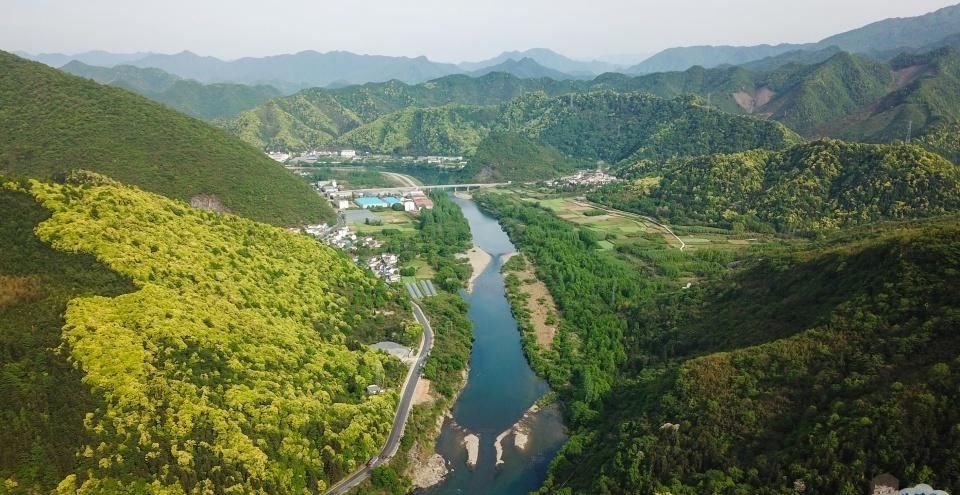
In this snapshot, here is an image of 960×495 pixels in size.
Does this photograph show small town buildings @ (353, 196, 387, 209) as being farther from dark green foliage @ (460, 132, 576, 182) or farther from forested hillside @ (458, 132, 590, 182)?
dark green foliage @ (460, 132, 576, 182)

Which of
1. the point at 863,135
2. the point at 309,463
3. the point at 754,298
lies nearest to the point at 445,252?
the point at 754,298

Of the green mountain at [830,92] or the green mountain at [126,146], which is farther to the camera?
the green mountain at [830,92]

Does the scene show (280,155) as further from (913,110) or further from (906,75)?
(906,75)

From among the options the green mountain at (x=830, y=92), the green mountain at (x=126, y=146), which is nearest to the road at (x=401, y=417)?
the green mountain at (x=126, y=146)

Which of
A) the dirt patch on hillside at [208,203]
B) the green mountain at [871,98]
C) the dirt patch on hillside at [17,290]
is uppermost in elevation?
the green mountain at [871,98]

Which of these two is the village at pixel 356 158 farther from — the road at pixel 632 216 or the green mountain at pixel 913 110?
the green mountain at pixel 913 110

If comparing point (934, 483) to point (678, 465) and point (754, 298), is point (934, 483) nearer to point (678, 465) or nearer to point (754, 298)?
point (678, 465)

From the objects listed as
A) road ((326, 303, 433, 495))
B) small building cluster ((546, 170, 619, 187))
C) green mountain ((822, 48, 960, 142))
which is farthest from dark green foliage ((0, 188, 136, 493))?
green mountain ((822, 48, 960, 142))
